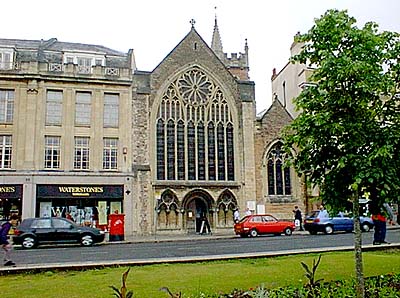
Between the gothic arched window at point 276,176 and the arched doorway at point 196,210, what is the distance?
4.99 m

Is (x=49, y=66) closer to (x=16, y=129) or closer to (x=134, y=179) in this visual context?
(x=16, y=129)

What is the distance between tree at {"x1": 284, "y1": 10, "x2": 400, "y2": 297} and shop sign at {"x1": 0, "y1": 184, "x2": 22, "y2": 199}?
929 inches

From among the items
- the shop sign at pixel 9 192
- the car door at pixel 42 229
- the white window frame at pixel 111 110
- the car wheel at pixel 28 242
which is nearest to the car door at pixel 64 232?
the car door at pixel 42 229

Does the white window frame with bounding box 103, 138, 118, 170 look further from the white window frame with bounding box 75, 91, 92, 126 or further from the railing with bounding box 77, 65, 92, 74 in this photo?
the railing with bounding box 77, 65, 92, 74

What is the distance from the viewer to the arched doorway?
A: 1259 inches

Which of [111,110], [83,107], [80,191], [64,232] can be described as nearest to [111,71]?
[111,110]

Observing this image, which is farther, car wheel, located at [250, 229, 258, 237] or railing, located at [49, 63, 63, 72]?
railing, located at [49, 63, 63, 72]

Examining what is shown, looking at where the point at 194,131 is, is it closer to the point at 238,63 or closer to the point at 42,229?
the point at 238,63

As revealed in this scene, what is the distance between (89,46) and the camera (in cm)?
3634

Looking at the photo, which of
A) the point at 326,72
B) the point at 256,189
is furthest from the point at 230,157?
the point at 326,72

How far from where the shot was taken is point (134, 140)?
31281mm

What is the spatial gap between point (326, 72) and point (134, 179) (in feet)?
76.5

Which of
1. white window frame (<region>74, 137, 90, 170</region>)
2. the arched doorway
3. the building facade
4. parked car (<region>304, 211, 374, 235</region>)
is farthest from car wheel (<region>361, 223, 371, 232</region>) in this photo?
white window frame (<region>74, 137, 90, 170</region>)

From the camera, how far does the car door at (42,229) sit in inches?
854
